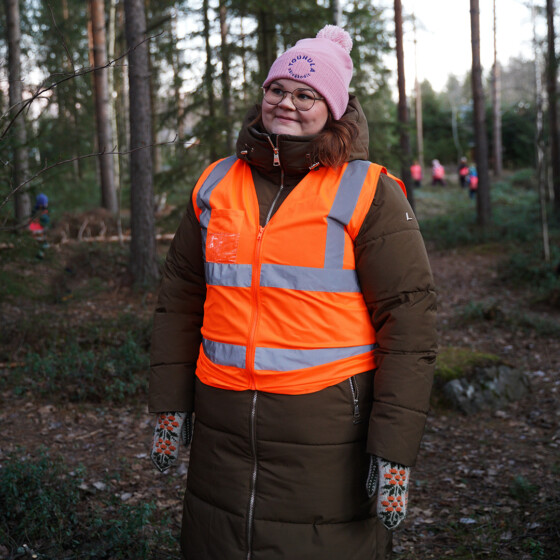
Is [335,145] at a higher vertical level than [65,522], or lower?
higher

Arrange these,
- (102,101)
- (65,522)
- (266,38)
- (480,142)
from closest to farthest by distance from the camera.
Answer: (65,522)
(266,38)
(102,101)
(480,142)

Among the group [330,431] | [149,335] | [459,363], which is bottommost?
[459,363]

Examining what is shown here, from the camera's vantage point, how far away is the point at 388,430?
6.80ft

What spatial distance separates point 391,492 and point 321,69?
5.38 ft

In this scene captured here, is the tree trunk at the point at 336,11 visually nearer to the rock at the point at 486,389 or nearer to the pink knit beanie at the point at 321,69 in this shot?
the rock at the point at 486,389

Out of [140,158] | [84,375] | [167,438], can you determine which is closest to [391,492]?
[167,438]

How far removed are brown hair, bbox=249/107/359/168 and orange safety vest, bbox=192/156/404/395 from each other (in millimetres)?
58

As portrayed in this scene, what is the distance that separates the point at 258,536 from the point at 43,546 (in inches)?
70.3

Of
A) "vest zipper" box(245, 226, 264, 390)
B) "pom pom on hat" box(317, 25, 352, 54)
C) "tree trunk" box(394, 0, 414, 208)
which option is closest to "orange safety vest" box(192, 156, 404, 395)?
"vest zipper" box(245, 226, 264, 390)

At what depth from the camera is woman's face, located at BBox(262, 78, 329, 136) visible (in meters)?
2.27

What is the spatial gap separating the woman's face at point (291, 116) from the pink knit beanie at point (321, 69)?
3 cm

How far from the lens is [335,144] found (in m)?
2.18

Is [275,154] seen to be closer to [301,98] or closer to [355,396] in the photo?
[301,98]

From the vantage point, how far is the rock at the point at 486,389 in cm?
608
